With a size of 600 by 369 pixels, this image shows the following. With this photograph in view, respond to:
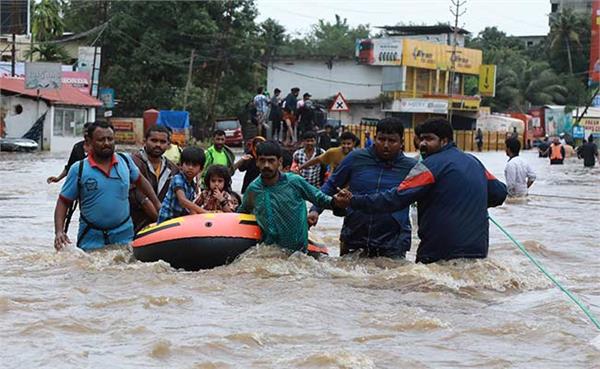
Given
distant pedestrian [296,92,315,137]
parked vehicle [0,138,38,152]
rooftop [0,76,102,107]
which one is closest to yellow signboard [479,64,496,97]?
rooftop [0,76,102,107]

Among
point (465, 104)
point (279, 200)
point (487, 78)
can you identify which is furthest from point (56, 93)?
point (279, 200)

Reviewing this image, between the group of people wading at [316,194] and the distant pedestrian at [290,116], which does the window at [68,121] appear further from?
the group of people wading at [316,194]

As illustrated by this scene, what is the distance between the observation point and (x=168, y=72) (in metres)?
59.8

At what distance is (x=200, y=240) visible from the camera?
895 centimetres

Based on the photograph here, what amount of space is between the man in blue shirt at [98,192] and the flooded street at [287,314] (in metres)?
0.21

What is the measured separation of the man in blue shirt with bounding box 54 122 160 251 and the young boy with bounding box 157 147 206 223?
48 centimetres

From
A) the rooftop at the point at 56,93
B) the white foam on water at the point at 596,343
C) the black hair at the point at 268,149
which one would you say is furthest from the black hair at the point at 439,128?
the rooftop at the point at 56,93

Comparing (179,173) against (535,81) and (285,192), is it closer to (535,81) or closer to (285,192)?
(285,192)

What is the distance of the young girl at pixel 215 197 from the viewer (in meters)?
9.62

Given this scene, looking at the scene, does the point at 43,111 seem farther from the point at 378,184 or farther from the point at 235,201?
the point at 378,184

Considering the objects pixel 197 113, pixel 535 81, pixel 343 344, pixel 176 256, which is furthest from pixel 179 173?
pixel 535 81

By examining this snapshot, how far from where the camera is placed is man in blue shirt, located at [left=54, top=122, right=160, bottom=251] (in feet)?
28.8

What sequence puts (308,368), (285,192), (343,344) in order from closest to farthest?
1. (308,368)
2. (343,344)
3. (285,192)

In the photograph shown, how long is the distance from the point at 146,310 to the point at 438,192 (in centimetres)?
233
